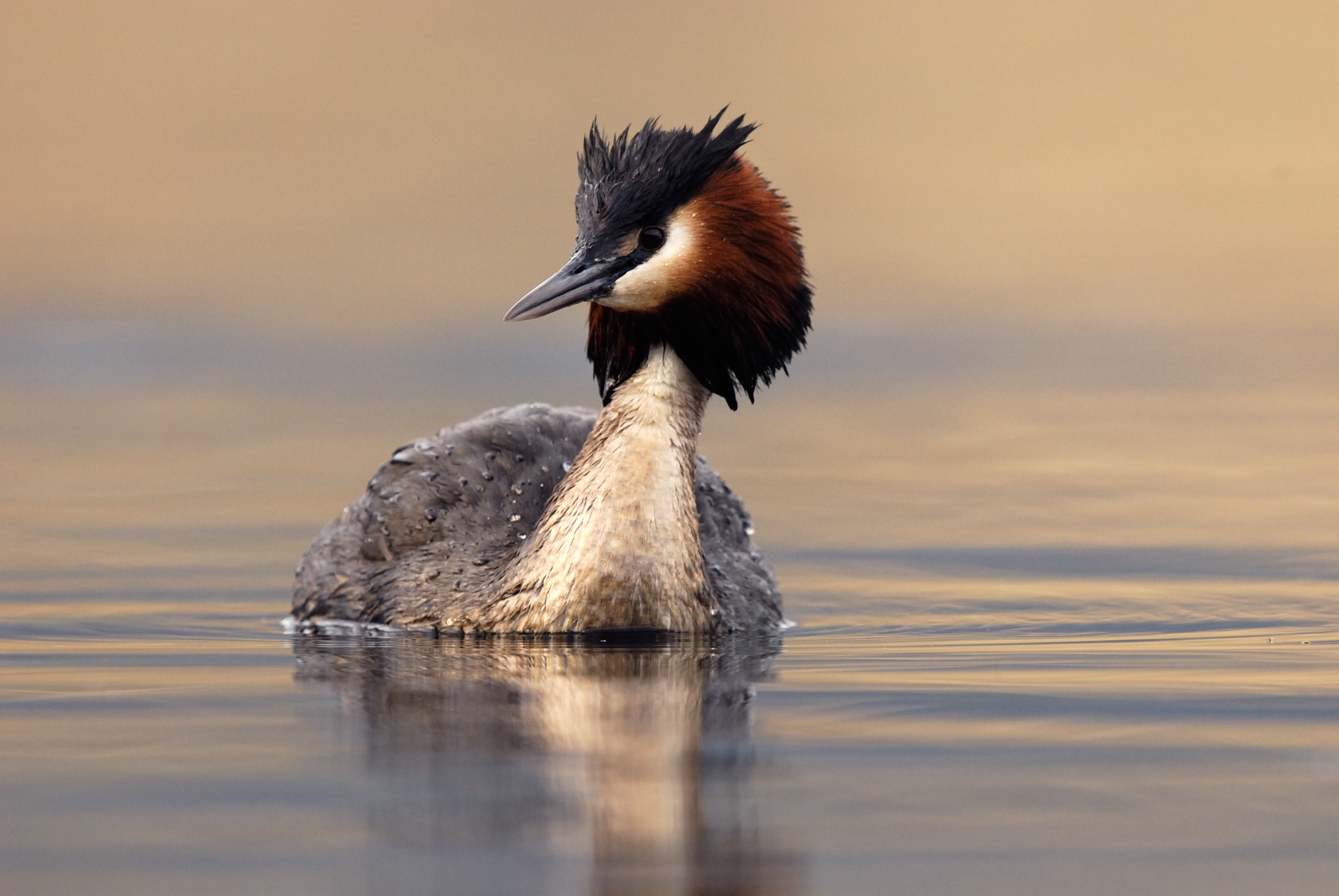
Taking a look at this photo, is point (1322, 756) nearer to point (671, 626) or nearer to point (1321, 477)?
point (671, 626)

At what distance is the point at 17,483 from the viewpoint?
14109 millimetres

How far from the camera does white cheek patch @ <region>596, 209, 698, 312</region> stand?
29.5 feet

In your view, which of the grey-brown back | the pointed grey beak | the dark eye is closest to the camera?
the pointed grey beak

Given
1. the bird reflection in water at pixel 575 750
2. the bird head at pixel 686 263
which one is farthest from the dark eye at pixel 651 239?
the bird reflection in water at pixel 575 750

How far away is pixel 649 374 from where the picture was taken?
9.23 m

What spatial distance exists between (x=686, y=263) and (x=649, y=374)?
48cm

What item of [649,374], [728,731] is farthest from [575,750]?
[649,374]

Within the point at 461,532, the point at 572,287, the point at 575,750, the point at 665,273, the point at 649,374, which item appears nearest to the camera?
the point at 575,750

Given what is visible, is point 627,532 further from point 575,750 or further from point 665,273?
point 575,750

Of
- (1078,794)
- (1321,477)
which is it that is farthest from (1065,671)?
(1321,477)

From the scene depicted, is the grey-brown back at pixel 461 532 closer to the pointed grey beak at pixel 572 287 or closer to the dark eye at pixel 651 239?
the pointed grey beak at pixel 572 287

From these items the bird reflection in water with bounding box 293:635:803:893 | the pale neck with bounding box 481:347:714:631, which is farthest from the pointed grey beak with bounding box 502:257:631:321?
the bird reflection in water with bounding box 293:635:803:893

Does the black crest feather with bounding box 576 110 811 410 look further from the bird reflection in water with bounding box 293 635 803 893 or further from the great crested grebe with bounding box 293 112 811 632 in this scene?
the bird reflection in water with bounding box 293 635 803 893

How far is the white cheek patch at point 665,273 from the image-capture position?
354 inches
